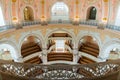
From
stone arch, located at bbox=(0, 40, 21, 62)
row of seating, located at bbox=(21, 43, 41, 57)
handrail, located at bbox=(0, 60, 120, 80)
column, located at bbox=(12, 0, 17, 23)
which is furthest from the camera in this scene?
row of seating, located at bbox=(21, 43, 41, 57)

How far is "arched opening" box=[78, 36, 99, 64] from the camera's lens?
18.1 metres

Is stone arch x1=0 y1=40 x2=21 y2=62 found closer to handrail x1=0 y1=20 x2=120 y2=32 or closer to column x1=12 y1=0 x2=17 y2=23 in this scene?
handrail x1=0 y1=20 x2=120 y2=32

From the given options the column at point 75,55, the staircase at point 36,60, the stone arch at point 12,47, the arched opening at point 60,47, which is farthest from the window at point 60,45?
the stone arch at point 12,47

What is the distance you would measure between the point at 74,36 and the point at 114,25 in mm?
4674

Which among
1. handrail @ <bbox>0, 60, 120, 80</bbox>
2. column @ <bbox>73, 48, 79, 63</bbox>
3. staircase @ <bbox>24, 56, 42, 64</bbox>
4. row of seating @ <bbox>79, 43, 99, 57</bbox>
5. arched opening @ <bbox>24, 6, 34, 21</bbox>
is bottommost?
staircase @ <bbox>24, 56, 42, 64</bbox>

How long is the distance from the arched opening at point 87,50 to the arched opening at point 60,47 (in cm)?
130

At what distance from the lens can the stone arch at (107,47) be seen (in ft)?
49.6

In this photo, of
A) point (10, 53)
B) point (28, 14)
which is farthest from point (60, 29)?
point (10, 53)

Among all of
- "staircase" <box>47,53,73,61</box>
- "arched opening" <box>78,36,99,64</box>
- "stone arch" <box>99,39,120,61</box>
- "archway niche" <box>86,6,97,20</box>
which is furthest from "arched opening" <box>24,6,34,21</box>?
"stone arch" <box>99,39,120,61</box>

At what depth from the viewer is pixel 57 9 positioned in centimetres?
2128

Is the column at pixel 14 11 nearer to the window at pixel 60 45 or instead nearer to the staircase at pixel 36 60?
the staircase at pixel 36 60

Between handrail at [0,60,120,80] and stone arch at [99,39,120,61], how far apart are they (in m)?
10.2

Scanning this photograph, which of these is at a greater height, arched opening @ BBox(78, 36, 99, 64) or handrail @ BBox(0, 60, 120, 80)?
handrail @ BBox(0, 60, 120, 80)

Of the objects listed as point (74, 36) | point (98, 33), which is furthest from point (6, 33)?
point (98, 33)
